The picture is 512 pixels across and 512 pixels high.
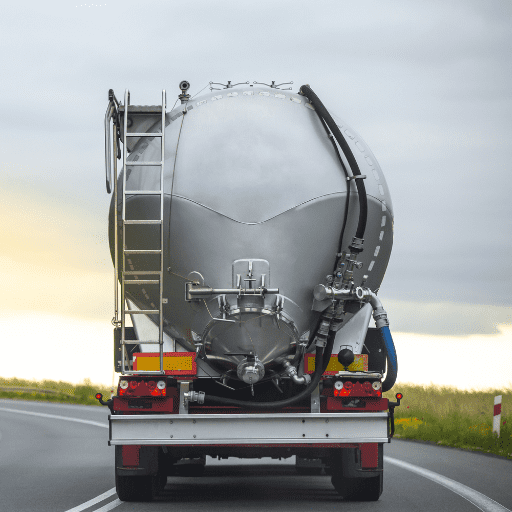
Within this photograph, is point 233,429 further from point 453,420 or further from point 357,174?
point 453,420

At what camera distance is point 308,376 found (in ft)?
32.2

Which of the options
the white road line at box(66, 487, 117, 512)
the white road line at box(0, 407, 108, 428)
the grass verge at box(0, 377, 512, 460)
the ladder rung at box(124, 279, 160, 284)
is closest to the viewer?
the white road line at box(66, 487, 117, 512)

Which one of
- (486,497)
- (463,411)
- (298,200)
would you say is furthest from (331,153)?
(463,411)

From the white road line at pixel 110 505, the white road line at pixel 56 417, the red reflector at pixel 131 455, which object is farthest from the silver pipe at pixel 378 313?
the white road line at pixel 56 417

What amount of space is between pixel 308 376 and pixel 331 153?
2192 millimetres

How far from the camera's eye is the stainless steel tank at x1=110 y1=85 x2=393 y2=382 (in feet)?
31.6

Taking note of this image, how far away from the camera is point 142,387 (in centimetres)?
962

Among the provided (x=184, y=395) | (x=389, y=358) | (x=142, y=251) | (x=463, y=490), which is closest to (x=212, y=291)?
(x=142, y=251)

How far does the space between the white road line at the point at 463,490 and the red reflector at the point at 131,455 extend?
3.25m

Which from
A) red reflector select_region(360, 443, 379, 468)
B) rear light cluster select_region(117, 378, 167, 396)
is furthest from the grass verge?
rear light cluster select_region(117, 378, 167, 396)

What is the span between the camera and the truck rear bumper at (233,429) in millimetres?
9359

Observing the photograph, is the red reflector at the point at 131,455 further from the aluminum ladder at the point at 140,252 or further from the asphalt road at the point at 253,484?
the aluminum ladder at the point at 140,252

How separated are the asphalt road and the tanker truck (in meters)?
0.49

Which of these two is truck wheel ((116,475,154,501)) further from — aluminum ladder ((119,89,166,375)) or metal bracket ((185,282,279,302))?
metal bracket ((185,282,279,302))
